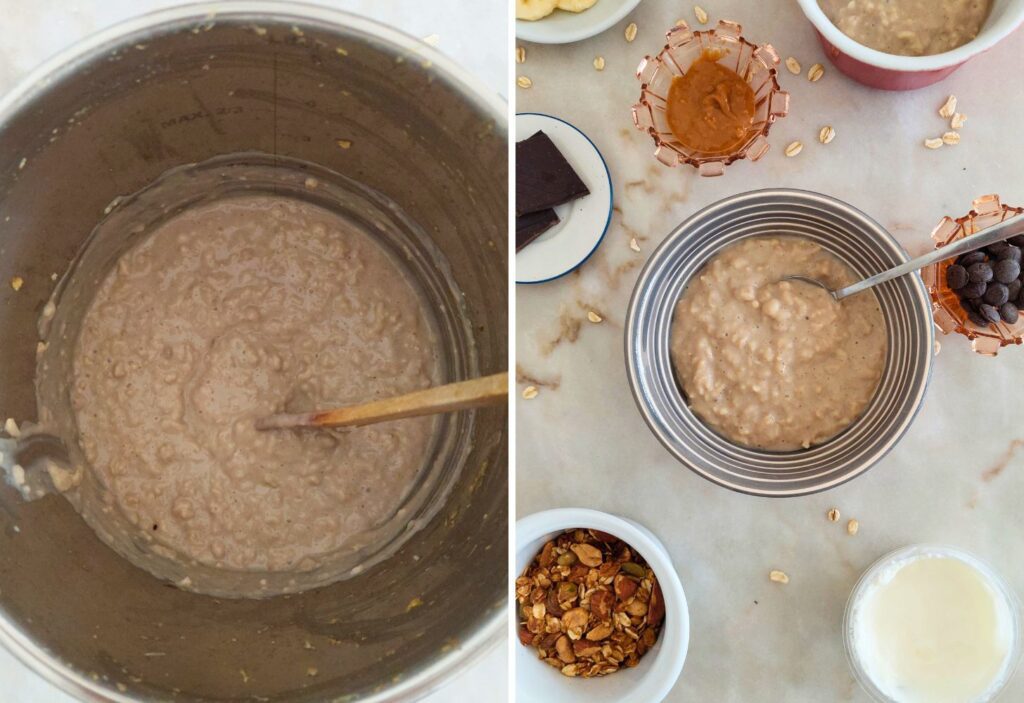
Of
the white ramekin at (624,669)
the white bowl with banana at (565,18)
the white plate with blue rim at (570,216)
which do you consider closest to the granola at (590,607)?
the white ramekin at (624,669)

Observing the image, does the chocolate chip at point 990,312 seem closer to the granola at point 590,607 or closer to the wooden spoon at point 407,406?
the granola at point 590,607

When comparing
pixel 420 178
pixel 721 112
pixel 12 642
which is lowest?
pixel 12 642

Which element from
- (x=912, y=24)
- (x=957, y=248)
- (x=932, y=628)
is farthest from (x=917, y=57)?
(x=932, y=628)

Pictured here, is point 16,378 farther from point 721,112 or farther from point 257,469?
point 721,112

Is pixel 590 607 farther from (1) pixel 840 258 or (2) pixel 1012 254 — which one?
(2) pixel 1012 254

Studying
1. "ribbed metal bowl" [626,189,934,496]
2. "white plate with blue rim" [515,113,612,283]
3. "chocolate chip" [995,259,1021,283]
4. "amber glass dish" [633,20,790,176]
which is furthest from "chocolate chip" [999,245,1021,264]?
"white plate with blue rim" [515,113,612,283]

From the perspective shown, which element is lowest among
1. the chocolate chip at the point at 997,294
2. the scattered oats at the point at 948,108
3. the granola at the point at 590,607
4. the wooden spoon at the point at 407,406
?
the granola at the point at 590,607

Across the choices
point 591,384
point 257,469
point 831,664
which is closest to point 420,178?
point 257,469
